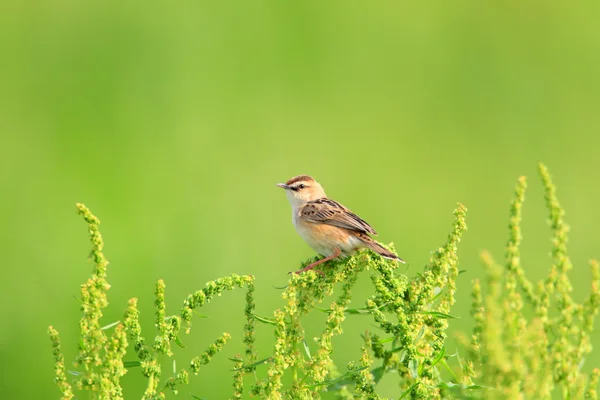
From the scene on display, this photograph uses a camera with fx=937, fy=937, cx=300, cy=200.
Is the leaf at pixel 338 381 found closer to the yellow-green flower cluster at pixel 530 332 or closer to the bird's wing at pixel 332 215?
the yellow-green flower cluster at pixel 530 332

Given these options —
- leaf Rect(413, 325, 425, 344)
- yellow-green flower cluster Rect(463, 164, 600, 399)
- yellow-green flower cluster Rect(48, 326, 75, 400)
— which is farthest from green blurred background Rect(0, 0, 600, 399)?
yellow-green flower cluster Rect(463, 164, 600, 399)

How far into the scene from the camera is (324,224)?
554 centimetres

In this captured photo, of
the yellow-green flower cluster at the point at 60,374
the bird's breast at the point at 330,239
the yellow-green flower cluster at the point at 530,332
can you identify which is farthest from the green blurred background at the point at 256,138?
the yellow-green flower cluster at the point at 530,332

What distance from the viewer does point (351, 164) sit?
11.1m

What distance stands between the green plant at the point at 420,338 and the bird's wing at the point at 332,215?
2.23 m

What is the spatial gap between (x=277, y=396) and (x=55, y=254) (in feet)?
21.1

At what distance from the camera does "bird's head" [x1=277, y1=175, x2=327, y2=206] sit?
632cm

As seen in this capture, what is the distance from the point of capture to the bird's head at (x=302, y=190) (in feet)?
20.7

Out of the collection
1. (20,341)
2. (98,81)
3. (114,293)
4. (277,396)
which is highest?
(98,81)

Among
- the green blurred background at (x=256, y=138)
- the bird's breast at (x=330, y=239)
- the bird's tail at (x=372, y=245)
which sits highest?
the green blurred background at (x=256, y=138)

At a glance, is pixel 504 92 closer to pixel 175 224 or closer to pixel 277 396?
pixel 175 224

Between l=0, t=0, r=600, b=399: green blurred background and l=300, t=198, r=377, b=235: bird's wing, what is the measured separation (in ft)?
4.87

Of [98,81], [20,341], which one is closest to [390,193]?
[98,81]

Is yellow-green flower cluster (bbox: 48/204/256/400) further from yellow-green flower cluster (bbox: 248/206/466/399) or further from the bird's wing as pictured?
the bird's wing
